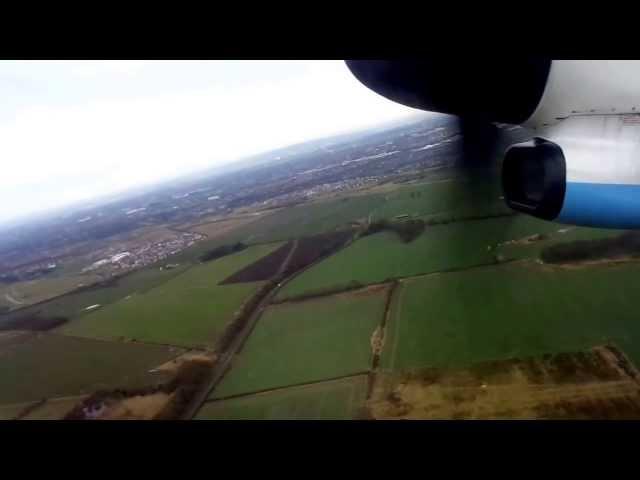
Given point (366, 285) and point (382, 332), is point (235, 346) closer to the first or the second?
point (382, 332)

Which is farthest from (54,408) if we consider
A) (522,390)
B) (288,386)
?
(522,390)

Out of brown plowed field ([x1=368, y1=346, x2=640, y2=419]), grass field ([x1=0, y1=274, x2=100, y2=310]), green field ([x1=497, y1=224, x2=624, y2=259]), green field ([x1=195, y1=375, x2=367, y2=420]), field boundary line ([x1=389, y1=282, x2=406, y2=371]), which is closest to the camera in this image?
brown plowed field ([x1=368, y1=346, x2=640, y2=419])

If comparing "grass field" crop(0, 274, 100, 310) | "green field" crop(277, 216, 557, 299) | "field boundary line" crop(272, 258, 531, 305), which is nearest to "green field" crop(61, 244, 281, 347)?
"field boundary line" crop(272, 258, 531, 305)

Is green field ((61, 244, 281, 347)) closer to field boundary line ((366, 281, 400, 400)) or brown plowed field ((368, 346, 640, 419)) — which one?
field boundary line ((366, 281, 400, 400))
